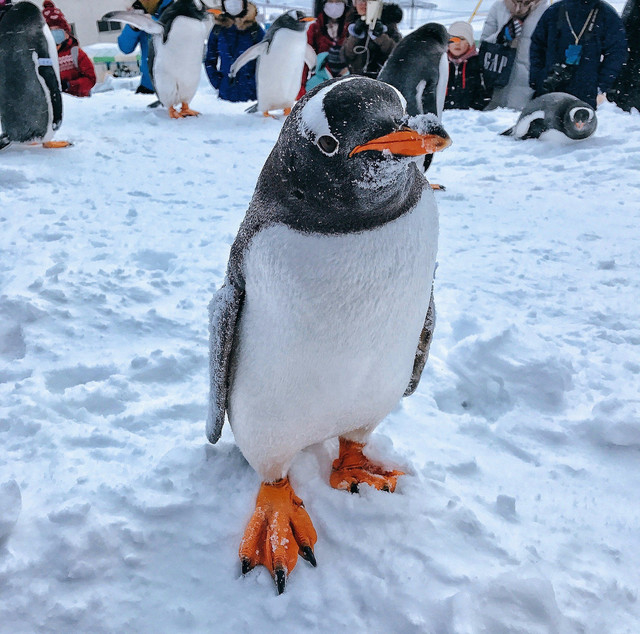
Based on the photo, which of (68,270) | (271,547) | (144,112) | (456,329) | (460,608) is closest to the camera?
(460,608)

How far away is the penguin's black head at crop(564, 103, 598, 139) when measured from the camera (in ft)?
13.1

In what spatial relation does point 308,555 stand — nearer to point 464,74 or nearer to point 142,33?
point 464,74

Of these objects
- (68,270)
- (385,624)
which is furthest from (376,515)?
(68,270)

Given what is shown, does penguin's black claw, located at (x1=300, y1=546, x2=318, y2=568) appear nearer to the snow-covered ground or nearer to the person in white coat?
the snow-covered ground

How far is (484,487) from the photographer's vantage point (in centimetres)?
128

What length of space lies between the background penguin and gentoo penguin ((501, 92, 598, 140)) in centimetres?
114

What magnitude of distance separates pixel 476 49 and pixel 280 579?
5.93 metres

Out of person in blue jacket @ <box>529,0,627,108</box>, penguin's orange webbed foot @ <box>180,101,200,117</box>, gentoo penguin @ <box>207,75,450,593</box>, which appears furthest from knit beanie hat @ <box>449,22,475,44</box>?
gentoo penguin @ <box>207,75,450,593</box>

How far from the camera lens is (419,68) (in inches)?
134

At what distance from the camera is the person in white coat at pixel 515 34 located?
5051mm

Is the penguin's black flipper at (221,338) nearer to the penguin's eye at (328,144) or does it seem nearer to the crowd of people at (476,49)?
the penguin's eye at (328,144)

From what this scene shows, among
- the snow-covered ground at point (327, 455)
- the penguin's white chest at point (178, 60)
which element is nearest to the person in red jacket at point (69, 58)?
the penguin's white chest at point (178, 60)

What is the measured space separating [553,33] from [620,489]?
14.2 ft

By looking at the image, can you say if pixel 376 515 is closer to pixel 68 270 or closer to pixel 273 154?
pixel 273 154
